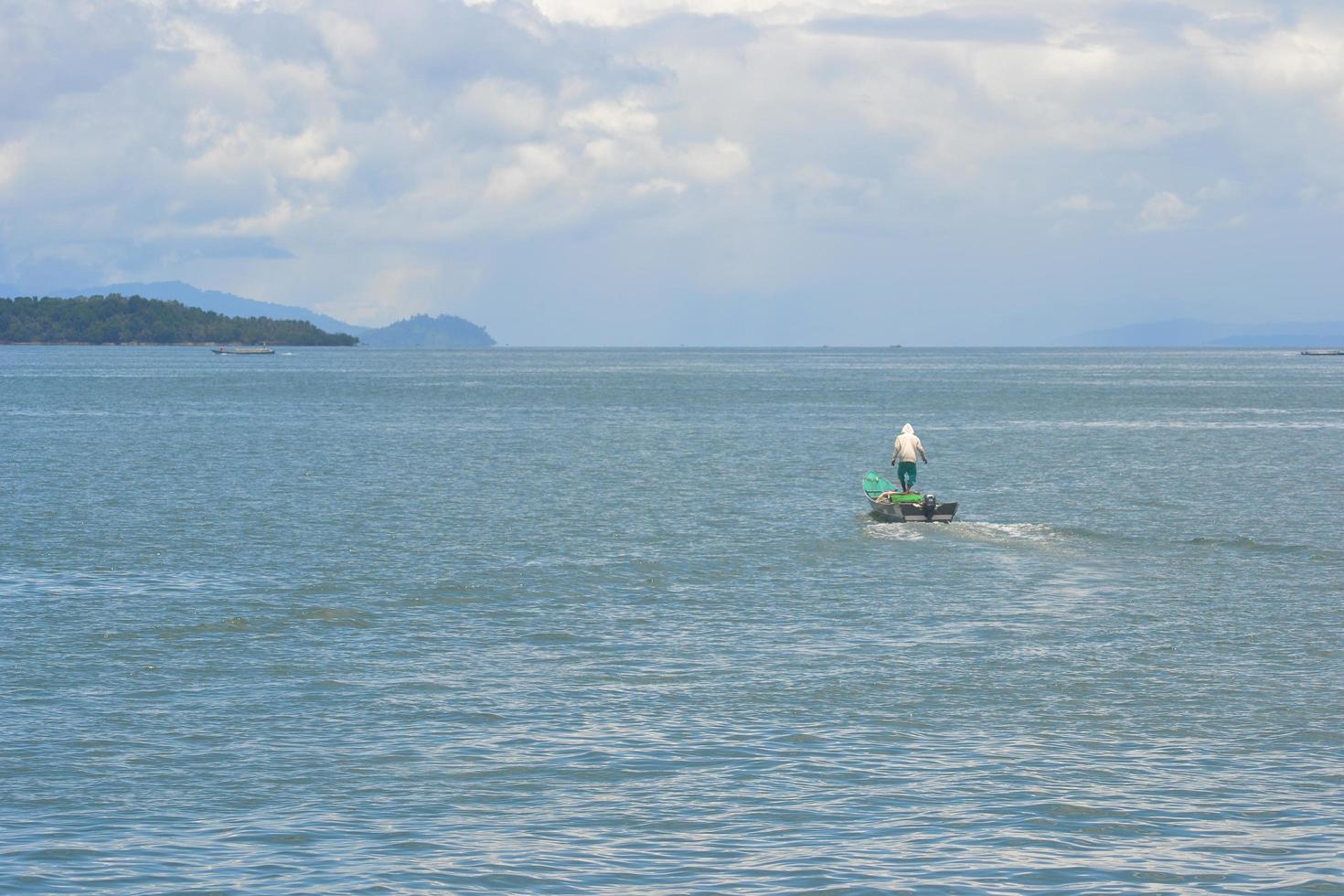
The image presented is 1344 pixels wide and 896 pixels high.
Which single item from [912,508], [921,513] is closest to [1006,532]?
[921,513]

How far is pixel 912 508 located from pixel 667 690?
23738mm

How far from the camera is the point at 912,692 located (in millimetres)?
25562

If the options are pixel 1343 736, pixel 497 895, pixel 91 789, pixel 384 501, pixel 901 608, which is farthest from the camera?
pixel 384 501

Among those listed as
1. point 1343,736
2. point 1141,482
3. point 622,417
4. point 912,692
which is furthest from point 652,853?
point 622,417

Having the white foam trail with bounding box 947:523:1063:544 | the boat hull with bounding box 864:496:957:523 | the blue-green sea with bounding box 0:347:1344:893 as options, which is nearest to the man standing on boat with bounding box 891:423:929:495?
the blue-green sea with bounding box 0:347:1344:893

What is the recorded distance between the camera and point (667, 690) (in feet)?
84.1

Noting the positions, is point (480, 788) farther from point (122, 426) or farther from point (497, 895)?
point (122, 426)

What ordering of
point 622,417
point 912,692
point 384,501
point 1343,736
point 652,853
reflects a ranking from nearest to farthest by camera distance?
point 652,853 < point 1343,736 < point 912,692 < point 384,501 < point 622,417

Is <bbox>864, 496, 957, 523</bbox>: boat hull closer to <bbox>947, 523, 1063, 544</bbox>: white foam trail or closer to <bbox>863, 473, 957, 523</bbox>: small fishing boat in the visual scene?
<bbox>863, 473, 957, 523</bbox>: small fishing boat

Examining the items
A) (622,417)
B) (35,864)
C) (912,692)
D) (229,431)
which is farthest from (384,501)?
(622,417)

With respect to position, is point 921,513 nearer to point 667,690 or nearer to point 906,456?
point 906,456

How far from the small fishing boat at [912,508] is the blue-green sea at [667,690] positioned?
96 centimetres

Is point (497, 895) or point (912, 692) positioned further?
point (912, 692)

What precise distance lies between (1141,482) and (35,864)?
53766mm
